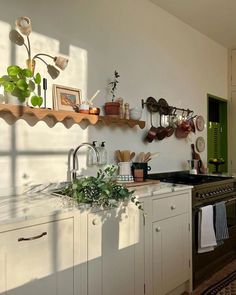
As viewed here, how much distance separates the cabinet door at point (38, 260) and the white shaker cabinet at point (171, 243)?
785 millimetres

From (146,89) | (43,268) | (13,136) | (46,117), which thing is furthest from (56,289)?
(146,89)

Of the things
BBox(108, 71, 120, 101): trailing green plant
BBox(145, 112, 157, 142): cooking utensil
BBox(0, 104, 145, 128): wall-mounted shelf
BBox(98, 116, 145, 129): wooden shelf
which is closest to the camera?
BBox(0, 104, 145, 128): wall-mounted shelf

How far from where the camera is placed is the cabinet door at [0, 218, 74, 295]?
4.44 feet

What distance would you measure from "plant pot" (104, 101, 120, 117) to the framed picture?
29 centimetres

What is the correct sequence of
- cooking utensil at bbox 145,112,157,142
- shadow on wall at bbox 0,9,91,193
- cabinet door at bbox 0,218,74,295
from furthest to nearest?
1. cooking utensil at bbox 145,112,157,142
2. shadow on wall at bbox 0,9,91,193
3. cabinet door at bbox 0,218,74,295

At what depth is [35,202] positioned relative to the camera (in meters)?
1.75

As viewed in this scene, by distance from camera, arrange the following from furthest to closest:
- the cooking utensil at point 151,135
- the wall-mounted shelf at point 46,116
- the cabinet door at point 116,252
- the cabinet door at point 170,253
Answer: the cooking utensil at point 151,135, the cabinet door at point 170,253, the wall-mounted shelf at point 46,116, the cabinet door at point 116,252

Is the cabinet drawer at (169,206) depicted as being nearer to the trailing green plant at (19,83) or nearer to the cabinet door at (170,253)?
the cabinet door at (170,253)

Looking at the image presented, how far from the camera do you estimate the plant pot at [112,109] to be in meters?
2.49

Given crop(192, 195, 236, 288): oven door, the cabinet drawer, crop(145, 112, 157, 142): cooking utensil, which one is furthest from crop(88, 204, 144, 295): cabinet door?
crop(145, 112, 157, 142): cooking utensil

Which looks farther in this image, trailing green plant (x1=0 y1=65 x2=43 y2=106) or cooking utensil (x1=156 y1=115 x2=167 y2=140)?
cooking utensil (x1=156 y1=115 x2=167 y2=140)

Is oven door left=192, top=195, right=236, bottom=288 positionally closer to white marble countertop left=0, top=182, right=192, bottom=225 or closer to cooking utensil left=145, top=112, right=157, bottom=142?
white marble countertop left=0, top=182, right=192, bottom=225

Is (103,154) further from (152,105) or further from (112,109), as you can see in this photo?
(152,105)

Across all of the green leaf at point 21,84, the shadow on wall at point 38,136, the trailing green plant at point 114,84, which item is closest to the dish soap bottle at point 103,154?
the shadow on wall at point 38,136
